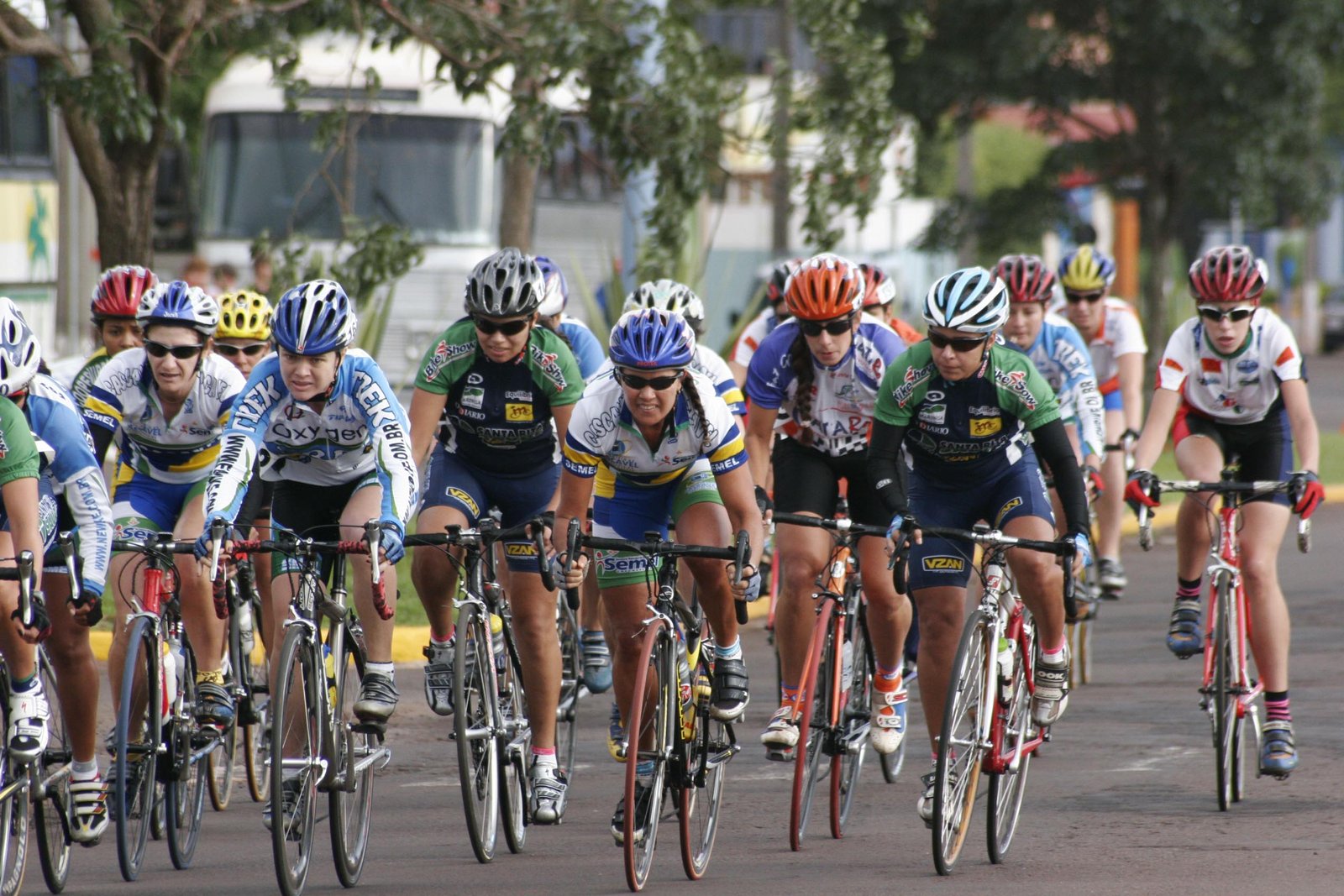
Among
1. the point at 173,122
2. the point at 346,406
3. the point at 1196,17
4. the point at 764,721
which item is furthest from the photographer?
the point at 1196,17

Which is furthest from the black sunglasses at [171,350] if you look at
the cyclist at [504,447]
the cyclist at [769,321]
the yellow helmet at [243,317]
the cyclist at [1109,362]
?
the cyclist at [1109,362]

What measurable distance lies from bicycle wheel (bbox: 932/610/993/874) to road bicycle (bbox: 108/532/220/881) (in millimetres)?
2764

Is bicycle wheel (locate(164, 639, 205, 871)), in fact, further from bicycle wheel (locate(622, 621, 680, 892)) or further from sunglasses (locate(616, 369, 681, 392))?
sunglasses (locate(616, 369, 681, 392))

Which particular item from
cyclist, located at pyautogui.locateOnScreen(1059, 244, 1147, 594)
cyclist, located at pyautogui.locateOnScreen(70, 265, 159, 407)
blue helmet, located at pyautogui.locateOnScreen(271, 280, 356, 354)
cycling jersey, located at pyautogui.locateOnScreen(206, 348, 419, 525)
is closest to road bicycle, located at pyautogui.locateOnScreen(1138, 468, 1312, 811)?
cycling jersey, located at pyautogui.locateOnScreen(206, 348, 419, 525)

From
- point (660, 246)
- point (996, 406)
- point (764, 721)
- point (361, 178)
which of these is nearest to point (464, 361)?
point (996, 406)

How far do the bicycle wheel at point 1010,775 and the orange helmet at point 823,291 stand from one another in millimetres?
1737

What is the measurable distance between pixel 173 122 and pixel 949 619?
8200 mm

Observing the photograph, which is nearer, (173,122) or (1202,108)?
(173,122)

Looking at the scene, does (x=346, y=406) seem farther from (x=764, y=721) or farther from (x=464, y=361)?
(x=764, y=721)

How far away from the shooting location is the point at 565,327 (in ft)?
32.9

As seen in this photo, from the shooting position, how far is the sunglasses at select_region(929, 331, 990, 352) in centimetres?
769

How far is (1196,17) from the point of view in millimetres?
23422

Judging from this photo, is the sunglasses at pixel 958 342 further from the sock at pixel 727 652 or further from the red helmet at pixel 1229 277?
the red helmet at pixel 1229 277

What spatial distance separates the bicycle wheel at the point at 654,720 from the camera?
7.01 metres
